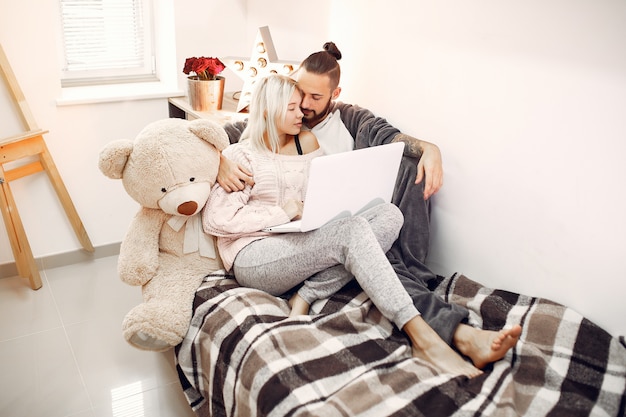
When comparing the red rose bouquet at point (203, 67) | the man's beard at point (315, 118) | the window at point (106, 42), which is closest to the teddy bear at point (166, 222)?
the man's beard at point (315, 118)

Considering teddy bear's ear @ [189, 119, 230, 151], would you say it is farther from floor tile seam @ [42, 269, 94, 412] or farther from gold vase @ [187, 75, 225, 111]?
floor tile seam @ [42, 269, 94, 412]

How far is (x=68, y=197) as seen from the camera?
2.49 metres

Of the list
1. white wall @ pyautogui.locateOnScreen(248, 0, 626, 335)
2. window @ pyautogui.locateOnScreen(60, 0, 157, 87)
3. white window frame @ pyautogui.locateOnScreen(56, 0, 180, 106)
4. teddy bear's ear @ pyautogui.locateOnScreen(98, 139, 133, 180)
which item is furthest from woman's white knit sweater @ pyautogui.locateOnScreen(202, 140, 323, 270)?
window @ pyautogui.locateOnScreen(60, 0, 157, 87)

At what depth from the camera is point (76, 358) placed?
6.41 feet

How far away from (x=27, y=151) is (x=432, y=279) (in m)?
1.77

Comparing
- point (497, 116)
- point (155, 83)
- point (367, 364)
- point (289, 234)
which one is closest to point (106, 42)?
point (155, 83)

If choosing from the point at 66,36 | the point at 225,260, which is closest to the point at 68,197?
the point at 66,36

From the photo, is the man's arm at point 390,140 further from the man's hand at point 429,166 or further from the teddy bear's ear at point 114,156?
the teddy bear's ear at point 114,156

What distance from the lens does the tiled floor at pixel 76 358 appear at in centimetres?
175

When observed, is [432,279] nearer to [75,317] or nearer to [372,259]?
[372,259]

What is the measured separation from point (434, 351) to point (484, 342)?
13 centimetres

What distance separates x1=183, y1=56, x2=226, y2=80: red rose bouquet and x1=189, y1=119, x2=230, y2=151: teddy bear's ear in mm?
745

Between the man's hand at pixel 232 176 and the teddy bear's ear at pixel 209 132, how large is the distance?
8cm

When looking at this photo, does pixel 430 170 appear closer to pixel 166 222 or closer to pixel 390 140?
pixel 390 140
